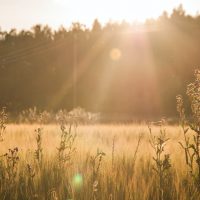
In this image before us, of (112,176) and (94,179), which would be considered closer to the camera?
(94,179)

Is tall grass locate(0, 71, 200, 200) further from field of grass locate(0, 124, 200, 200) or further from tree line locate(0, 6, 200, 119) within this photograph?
tree line locate(0, 6, 200, 119)

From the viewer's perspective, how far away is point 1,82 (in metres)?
40.3

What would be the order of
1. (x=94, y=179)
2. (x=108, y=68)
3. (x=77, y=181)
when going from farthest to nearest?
(x=108, y=68)
(x=77, y=181)
(x=94, y=179)

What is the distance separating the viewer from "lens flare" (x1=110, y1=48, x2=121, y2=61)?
40388 millimetres

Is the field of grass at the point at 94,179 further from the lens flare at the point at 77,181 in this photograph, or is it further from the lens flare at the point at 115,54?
the lens flare at the point at 115,54

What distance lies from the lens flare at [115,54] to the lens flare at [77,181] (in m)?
36.8

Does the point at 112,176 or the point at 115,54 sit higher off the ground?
the point at 115,54

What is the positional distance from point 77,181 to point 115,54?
37656 mm

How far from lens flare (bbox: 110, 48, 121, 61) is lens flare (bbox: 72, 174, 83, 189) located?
36763 mm

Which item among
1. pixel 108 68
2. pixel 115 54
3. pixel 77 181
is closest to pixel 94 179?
pixel 77 181

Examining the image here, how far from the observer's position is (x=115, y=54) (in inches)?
1610

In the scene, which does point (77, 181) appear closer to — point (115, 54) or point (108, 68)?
point (108, 68)

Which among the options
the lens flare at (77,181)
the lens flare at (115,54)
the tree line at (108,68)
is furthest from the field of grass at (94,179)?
the lens flare at (115,54)

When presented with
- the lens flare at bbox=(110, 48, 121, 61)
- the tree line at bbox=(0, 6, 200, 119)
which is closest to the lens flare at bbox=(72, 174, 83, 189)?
the tree line at bbox=(0, 6, 200, 119)
